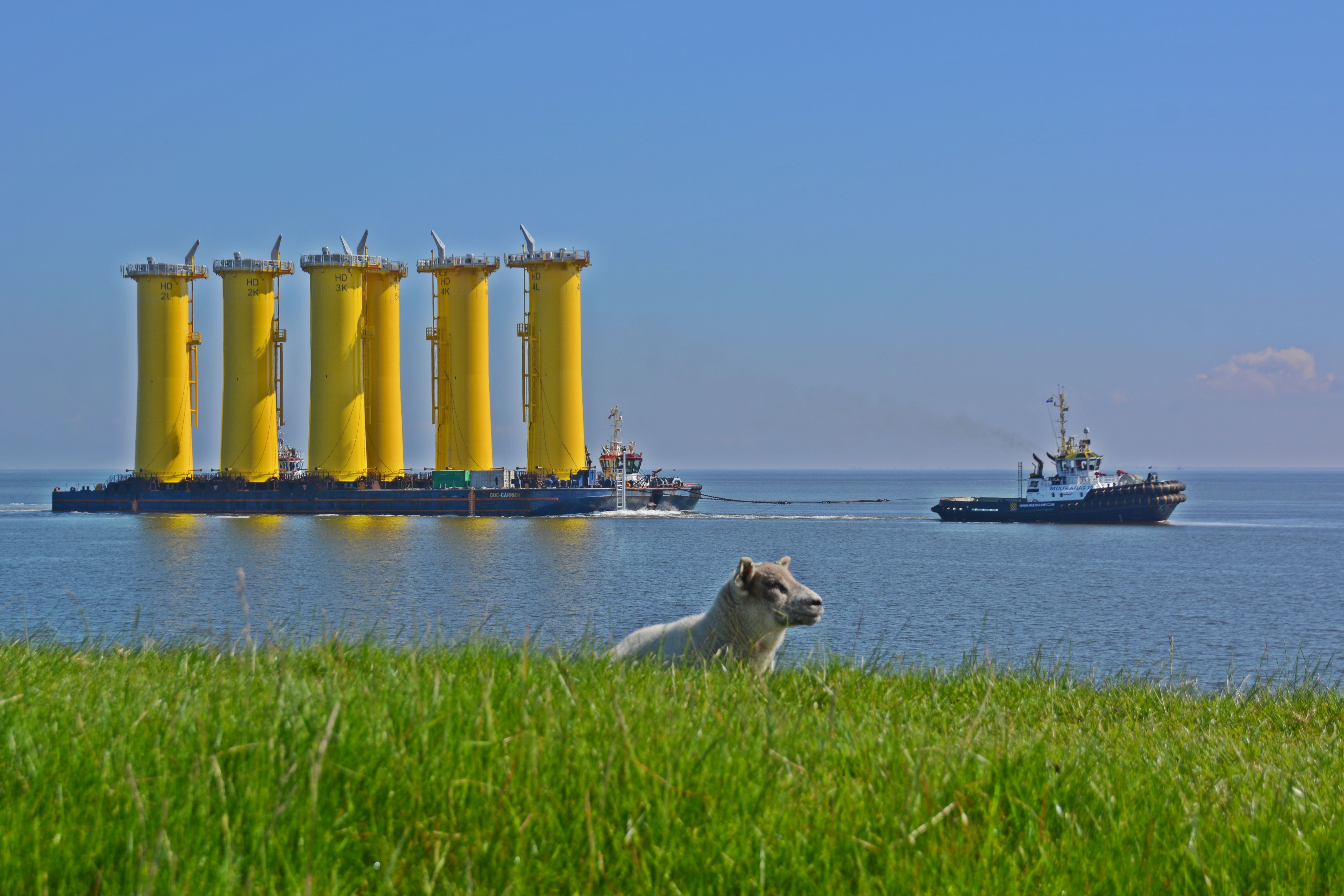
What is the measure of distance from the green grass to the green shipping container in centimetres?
8381

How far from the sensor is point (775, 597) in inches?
298

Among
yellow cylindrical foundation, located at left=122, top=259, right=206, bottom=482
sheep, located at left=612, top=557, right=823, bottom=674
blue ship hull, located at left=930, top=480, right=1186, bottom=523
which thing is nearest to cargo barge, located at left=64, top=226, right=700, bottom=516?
yellow cylindrical foundation, located at left=122, top=259, right=206, bottom=482

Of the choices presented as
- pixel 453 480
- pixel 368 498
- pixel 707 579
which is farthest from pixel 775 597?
pixel 368 498

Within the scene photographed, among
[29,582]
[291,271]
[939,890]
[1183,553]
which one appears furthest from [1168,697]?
[291,271]

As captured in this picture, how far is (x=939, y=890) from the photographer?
3.00m

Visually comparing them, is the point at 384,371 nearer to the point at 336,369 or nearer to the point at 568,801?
the point at 336,369

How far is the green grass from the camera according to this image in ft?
9.36

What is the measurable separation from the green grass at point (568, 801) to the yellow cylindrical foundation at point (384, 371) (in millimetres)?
85804

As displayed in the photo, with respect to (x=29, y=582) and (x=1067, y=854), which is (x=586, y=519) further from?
(x=1067, y=854)

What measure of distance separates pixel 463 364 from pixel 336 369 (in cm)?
948

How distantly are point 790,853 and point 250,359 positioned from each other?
87918 millimetres

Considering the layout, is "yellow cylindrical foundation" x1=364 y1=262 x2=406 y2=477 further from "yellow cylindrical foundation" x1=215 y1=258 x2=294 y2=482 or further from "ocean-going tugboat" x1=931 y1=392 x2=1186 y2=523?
"ocean-going tugboat" x1=931 y1=392 x2=1186 y2=523

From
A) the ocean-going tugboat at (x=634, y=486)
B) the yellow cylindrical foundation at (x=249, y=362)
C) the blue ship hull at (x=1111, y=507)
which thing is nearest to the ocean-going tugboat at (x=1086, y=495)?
the blue ship hull at (x=1111, y=507)

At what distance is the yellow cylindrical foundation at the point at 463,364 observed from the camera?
3388 inches
